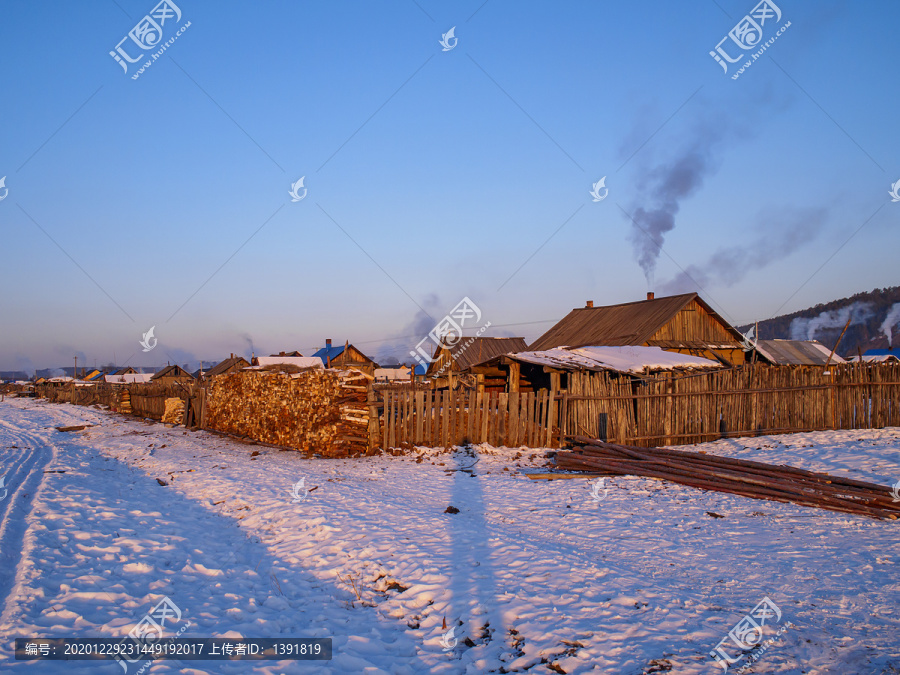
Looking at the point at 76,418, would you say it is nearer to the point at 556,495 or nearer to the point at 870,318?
the point at 556,495

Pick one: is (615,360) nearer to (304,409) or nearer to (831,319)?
(304,409)

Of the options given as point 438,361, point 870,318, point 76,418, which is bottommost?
point 76,418

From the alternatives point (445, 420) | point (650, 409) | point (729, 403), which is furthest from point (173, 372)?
point (729, 403)

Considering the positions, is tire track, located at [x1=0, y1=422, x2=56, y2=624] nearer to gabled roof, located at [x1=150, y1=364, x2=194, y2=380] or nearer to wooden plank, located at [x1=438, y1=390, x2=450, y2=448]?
wooden plank, located at [x1=438, y1=390, x2=450, y2=448]

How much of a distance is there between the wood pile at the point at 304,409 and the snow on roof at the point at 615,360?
5.36 meters

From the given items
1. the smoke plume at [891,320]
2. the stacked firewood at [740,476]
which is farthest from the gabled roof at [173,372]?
the smoke plume at [891,320]

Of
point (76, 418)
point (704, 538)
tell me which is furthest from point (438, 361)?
point (704, 538)

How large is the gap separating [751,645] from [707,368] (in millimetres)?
12583

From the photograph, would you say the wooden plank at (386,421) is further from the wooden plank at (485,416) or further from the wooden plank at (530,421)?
the wooden plank at (530,421)

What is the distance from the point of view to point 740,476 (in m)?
8.77

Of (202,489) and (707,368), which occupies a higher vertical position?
(707,368)

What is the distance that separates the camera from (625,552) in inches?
242

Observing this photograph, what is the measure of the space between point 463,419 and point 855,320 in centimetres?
9519

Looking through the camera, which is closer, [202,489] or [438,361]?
[202,489]
